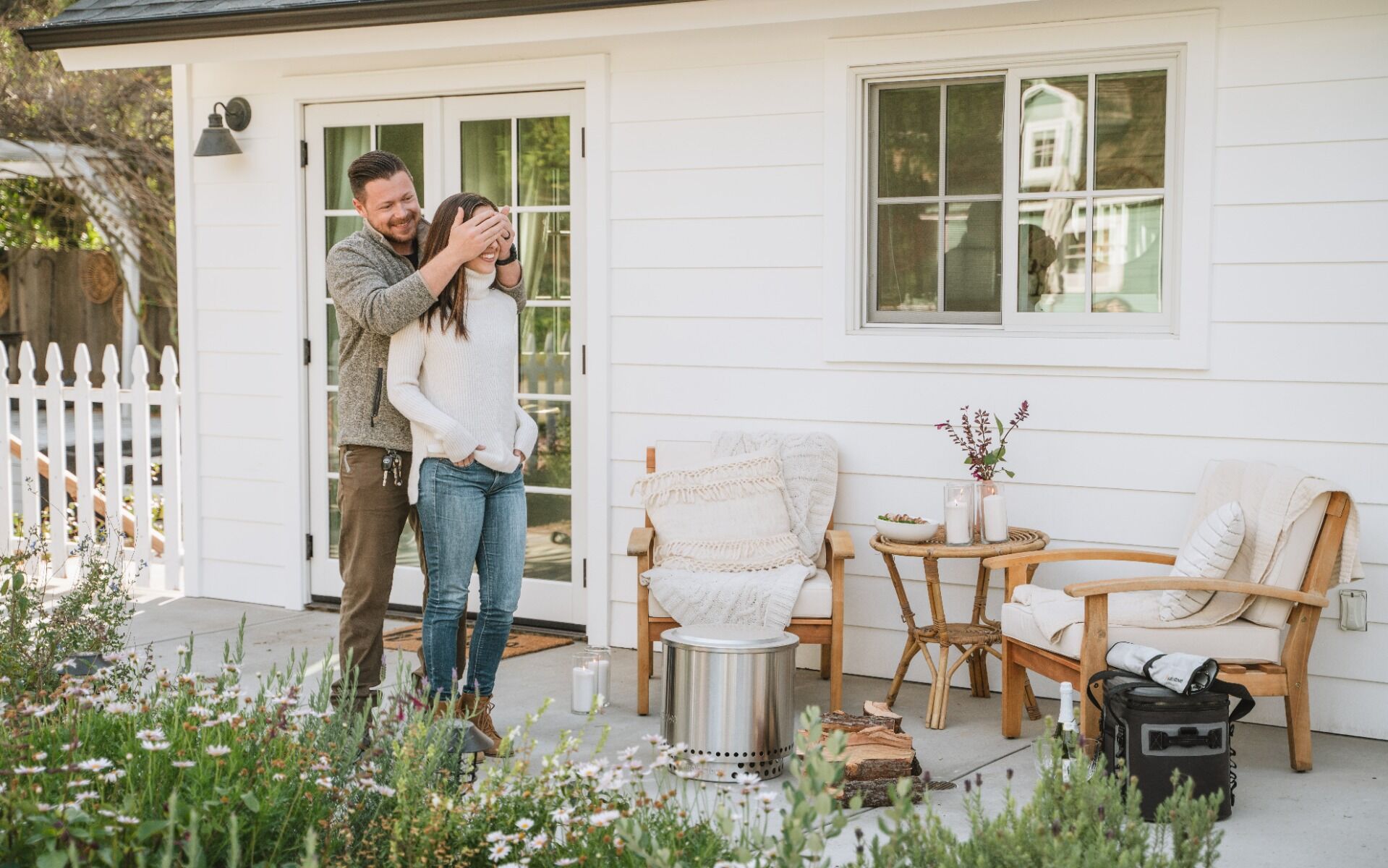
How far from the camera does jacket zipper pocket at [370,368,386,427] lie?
3980mm

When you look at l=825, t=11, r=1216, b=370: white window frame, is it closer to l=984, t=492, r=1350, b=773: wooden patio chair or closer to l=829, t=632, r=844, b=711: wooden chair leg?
l=984, t=492, r=1350, b=773: wooden patio chair

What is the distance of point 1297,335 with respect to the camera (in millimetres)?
4535

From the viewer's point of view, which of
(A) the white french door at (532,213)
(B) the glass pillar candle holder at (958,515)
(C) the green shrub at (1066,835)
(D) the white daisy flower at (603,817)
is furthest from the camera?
(A) the white french door at (532,213)

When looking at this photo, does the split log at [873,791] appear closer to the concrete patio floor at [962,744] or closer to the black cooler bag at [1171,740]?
the concrete patio floor at [962,744]

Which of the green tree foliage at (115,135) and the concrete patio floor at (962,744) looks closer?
the concrete patio floor at (962,744)

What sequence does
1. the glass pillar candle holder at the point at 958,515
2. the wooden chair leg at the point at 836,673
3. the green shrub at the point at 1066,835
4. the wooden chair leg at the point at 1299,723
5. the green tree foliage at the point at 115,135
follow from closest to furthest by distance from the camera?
the green shrub at the point at 1066,835
the wooden chair leg at the point at 1299,723
the wooden chair leg at the point at 836,673
the glass pillar candle holder at the point at 958,515
the green tree foliage at the point at 115,135

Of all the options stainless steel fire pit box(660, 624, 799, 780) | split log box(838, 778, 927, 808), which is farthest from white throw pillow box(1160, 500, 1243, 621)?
stainless steel fire pit box(660, 624, 799, 780)

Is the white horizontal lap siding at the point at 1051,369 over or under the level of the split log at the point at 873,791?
over

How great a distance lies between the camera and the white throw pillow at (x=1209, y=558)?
13.3 ft

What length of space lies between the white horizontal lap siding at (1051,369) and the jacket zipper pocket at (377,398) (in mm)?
1681

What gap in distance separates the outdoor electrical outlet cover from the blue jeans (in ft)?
8.39

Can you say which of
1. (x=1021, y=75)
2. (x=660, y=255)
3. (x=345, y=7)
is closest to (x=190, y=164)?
(x=345, y=7)

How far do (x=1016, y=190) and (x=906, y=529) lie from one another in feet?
4.14

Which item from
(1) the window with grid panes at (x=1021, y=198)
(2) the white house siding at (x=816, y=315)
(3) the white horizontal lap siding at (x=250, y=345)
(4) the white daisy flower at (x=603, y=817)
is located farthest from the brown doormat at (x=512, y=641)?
(4) the white daisy flower at (x=603, y=817)
